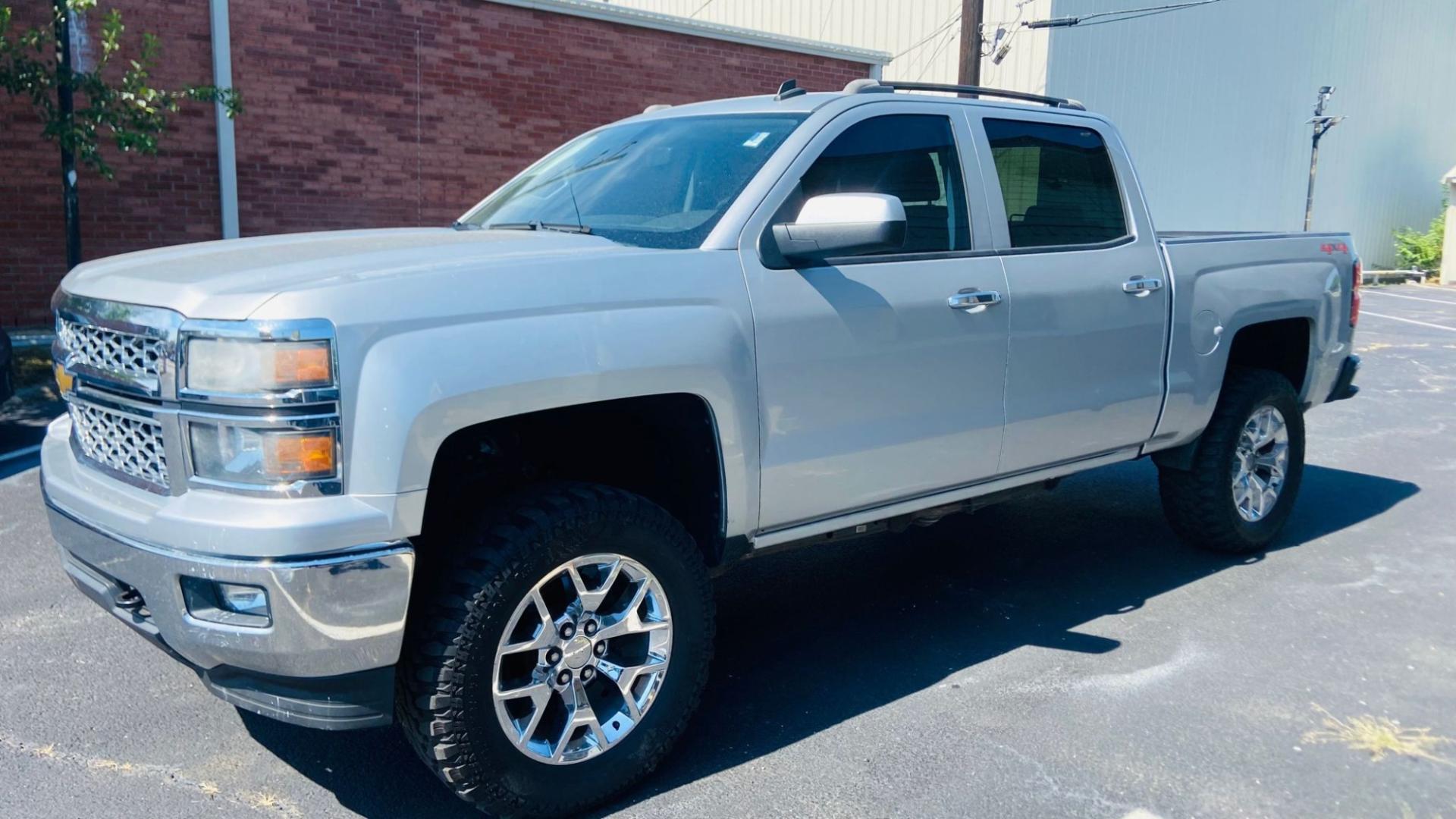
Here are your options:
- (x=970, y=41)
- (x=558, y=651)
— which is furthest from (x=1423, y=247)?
(x=558, y=651)

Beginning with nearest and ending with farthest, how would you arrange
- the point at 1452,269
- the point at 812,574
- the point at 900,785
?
1. the point at 900,785
2. the point at 812,574
3. the point at 1452,269

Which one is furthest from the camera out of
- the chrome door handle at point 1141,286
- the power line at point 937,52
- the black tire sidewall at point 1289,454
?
the power line at point 937,52

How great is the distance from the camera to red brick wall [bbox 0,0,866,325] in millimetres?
11430

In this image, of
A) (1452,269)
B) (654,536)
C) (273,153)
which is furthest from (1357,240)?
(654,536)

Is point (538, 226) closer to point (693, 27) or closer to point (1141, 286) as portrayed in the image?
point (1141, 286)

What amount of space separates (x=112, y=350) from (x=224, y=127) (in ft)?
34.2

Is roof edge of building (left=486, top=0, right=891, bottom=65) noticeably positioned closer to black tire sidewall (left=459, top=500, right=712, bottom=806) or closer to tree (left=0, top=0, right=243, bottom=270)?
tree (left=0, top=0, right=243, bottom=270)

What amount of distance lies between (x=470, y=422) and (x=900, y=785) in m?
1.69

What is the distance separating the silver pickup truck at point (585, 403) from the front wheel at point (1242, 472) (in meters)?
0.61

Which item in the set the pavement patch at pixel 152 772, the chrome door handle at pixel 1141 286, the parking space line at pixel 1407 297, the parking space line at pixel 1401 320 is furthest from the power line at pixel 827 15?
the pavement patch at pixel 152 772

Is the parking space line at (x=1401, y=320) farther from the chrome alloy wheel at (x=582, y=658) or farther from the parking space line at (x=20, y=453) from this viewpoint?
the parking space line at (x=20, y=453)

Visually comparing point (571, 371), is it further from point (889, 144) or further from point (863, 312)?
point (889, 144)

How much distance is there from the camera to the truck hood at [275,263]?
2.85 metres

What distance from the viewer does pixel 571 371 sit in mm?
3100
